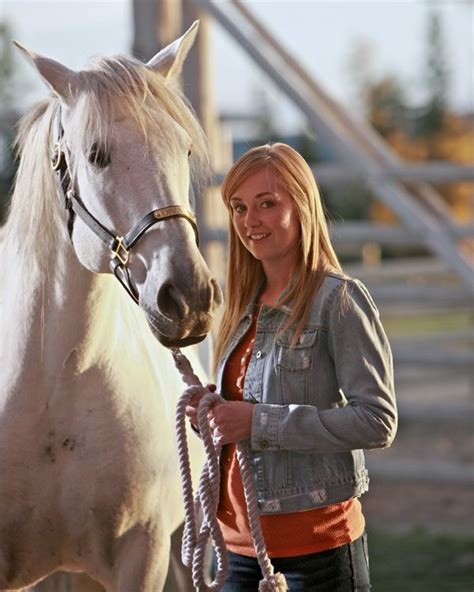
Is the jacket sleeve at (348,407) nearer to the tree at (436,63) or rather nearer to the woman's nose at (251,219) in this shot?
the woman's nose at (251,219)

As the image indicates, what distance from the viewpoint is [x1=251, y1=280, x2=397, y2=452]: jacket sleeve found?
192 cm

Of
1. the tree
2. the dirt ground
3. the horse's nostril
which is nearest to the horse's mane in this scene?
the horse's nostril

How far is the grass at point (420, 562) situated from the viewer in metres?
4.59

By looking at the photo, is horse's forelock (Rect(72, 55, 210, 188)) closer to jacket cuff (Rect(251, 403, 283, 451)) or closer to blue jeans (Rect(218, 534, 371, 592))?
jacket cuff (Rect(251, 403, 283, 451))

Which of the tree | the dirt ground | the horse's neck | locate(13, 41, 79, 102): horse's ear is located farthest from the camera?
the tree

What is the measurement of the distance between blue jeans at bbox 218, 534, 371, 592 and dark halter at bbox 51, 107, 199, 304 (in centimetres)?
56

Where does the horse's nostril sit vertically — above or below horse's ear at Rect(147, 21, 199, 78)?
below

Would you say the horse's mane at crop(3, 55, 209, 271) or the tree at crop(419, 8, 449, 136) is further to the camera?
the tree at crop(419, 8, 449, 136)

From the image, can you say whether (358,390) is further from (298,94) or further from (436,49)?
(436,49)

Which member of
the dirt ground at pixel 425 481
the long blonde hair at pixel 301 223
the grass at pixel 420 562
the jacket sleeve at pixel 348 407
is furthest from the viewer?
the dirt ground at pixel 425 481

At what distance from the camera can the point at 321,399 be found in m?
2.02

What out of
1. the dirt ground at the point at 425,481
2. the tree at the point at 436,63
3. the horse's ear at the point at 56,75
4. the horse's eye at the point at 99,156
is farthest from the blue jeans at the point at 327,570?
the tree at the point at 436,63

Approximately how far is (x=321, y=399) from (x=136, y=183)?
20.5 inches

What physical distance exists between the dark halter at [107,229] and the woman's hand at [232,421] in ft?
0.92
